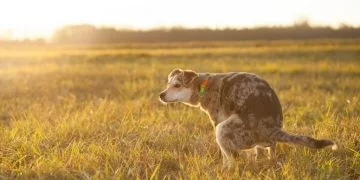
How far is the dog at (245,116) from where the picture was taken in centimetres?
560

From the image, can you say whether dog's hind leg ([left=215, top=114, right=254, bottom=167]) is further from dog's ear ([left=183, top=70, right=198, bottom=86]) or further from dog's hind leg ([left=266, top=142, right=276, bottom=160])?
dog's ear ([left=183, top=70, right=198, bottom=86])

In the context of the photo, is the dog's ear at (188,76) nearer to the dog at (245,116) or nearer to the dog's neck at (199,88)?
the dog's neck at (199,88)

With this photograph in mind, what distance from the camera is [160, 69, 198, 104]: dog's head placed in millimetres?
6672

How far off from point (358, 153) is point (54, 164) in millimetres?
3690

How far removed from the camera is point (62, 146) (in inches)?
272

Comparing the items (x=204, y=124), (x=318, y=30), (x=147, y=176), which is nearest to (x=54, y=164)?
(x=147, y=176)

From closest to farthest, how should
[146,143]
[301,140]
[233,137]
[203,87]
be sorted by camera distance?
[301,140] < [233,137] < [203,87] < [146,143]

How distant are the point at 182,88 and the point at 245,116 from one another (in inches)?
51.6

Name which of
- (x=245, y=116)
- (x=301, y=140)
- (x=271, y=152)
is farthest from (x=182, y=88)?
(x=301, y=140)

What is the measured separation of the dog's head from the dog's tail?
1523 mm

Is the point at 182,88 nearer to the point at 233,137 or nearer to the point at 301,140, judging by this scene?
the point at 233,137

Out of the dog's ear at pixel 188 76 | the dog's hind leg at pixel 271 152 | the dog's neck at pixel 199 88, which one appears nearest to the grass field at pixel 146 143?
the dog's hind leg at pixel 271 152

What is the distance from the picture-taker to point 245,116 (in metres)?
5.68

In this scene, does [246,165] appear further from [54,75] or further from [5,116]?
[54,75]
